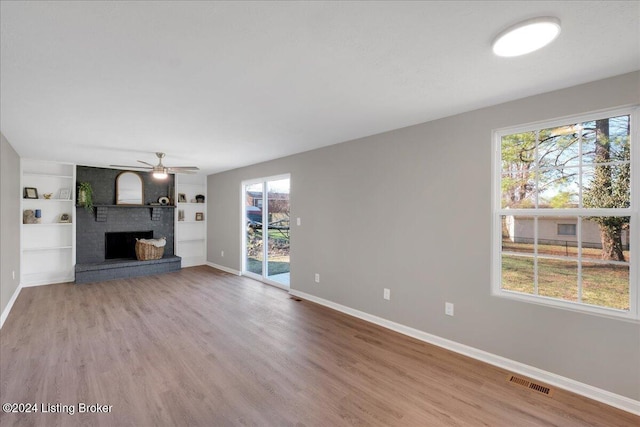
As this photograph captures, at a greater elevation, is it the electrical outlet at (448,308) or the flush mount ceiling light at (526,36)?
the flush mount ceiling light at (526,36)

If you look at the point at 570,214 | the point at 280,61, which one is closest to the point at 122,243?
the point at 280,61

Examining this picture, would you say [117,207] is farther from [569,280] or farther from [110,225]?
[569,280]

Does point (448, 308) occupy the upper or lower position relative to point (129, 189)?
lower

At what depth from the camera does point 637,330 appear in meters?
2.07

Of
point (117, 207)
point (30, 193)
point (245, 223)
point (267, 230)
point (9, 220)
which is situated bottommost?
point (267, 230)

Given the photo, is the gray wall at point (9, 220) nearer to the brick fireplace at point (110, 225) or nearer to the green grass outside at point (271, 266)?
the brick fireplace at point (110, 225)

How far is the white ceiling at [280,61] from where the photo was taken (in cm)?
146

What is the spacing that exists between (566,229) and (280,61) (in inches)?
105

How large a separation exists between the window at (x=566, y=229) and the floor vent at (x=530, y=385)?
1264 millimetres

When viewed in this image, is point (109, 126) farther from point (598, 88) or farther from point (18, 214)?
point (598, 88)

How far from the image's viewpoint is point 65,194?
582 centimetres

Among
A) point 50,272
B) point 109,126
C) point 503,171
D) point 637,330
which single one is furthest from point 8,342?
point 637,330

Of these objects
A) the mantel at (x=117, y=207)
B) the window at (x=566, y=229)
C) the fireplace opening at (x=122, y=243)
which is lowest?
the fireplace opening at (x=122, y=243)

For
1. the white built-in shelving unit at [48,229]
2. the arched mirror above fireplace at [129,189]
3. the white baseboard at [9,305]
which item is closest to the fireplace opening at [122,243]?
the white built-in shelving unit at [48,229]
